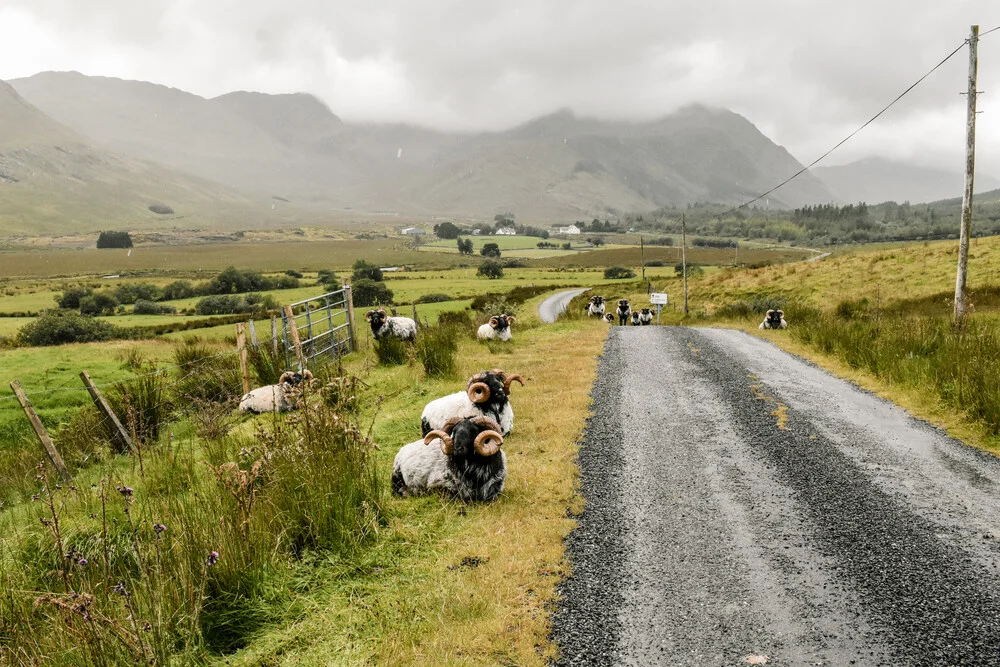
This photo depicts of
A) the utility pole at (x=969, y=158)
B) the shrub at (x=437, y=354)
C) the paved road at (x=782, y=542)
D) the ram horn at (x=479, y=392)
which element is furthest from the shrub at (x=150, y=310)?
the utility pole at (x=969, y=158)

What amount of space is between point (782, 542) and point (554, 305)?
49343 mm

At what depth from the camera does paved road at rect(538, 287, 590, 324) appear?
148 feet

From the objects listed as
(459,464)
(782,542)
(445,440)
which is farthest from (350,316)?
(782,542)

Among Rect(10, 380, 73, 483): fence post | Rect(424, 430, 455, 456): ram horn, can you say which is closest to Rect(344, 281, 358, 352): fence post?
Rect(10, 380, 73, 483): fence post

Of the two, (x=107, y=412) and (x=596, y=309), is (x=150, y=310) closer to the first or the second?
(x=596, y=309)

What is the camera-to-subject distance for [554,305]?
55.3 m

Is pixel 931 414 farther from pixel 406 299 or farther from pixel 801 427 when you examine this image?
pixel 406 299

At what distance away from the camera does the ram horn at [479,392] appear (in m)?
9.05

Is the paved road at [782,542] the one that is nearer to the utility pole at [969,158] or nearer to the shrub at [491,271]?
the utility pole at [969,158]

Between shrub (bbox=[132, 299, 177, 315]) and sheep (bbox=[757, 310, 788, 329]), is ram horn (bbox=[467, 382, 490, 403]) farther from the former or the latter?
shrub (bbox=[132, 299, 177, 315])

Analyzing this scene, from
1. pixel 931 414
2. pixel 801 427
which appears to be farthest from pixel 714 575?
pixel 931 414

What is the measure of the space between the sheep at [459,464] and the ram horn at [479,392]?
5.06 feet

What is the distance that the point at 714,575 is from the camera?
565 cm

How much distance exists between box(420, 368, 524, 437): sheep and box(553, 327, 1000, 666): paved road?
1.61 meters
